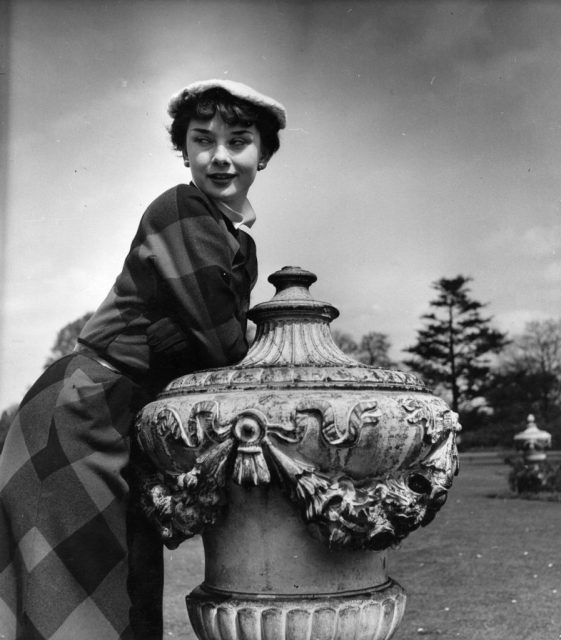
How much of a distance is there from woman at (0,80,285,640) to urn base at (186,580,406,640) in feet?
0.88

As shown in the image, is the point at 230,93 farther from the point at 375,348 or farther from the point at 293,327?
the point at 375,348

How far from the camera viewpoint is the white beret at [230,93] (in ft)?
7.20

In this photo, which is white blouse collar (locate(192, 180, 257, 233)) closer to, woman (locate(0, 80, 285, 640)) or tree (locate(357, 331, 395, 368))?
woman (locate(0, 80, 285, 640))

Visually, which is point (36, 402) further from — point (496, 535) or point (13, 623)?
point (496, 535)

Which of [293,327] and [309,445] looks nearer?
[309,445]

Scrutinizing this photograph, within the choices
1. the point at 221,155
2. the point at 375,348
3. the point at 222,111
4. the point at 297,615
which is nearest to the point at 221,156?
the point at 221,155

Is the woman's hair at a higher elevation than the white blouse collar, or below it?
higher

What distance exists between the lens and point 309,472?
1708mm

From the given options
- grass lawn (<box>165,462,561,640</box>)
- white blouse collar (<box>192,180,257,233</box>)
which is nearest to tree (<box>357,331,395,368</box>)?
grass lawn (<box>165,462,561,640</box>)

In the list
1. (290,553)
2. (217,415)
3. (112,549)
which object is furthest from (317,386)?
(112,549)

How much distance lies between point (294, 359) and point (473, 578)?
310 cm

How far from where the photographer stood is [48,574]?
1852 millimetres

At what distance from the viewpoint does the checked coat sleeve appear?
1987 millimetres

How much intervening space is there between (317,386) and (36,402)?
2.59 ft
